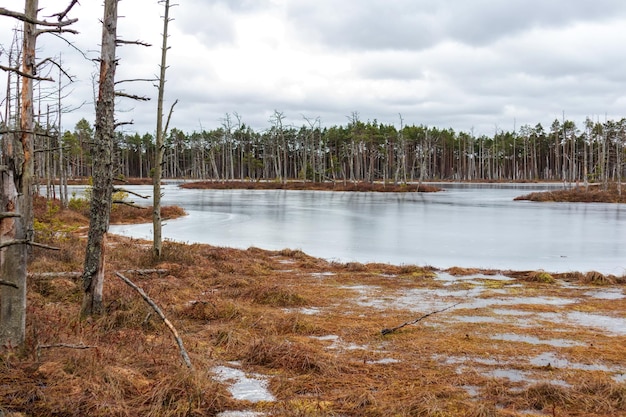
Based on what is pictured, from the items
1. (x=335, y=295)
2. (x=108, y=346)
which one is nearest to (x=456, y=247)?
(x=335, y=295)

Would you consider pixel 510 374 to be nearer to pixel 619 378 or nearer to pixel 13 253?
pixel 619 378

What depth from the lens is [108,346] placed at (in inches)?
256

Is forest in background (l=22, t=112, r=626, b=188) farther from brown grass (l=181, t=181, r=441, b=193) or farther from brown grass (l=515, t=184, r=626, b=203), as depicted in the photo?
brown grass (l=515, t=184, r=626, b=203)

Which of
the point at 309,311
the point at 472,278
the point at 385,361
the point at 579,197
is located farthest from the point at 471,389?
the point at 579,197

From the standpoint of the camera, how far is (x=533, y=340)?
821 centimetres

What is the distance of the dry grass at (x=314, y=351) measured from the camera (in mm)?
5188

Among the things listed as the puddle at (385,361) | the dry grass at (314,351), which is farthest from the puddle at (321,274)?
the puddle at (385,361)

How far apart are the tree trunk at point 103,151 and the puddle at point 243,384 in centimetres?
261

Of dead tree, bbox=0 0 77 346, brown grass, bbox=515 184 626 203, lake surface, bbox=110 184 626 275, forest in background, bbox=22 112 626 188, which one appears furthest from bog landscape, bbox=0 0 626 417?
forest in background, bbox=22 112 626 188

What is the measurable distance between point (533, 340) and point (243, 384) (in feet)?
15.8

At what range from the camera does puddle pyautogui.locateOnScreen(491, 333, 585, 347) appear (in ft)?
26.2

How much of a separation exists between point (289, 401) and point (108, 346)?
102 inches

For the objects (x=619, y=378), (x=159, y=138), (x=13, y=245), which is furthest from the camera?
(x=159, y=138)

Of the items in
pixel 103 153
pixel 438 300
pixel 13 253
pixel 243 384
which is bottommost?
pixel 438 300
